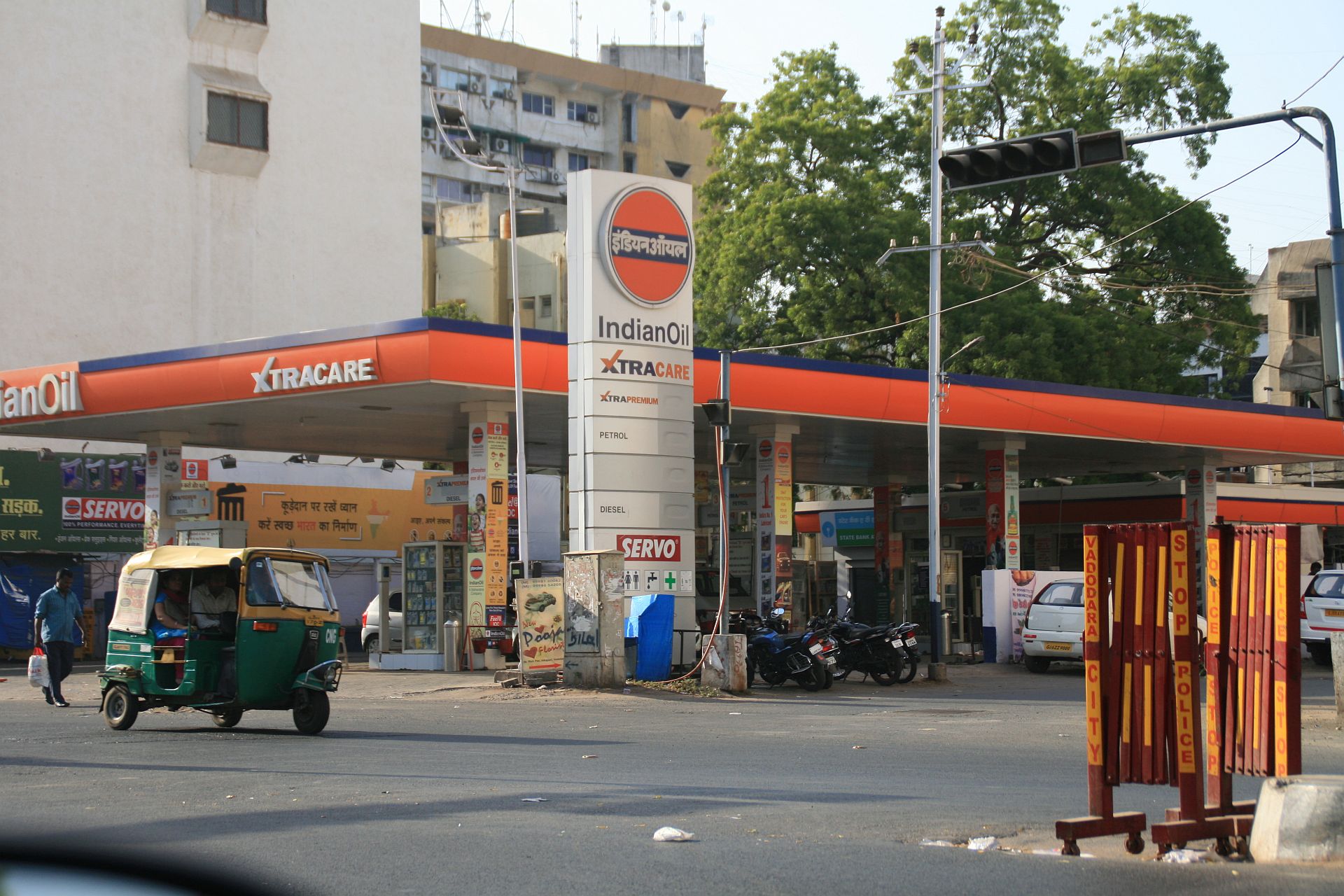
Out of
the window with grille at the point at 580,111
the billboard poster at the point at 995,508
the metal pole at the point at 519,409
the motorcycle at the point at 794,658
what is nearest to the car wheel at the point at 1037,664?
the billboard poster at the point at 995,508

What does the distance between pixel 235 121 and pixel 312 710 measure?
3432 cm

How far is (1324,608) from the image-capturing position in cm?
2728

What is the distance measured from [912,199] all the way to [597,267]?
22.0 meters

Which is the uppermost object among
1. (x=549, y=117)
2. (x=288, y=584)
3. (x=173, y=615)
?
(x=549, y=117)

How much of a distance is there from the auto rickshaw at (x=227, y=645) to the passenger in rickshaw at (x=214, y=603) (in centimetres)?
1

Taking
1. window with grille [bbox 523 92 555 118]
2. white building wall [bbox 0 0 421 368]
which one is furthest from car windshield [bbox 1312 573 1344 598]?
window with grille [bbox 523 92 555 118]

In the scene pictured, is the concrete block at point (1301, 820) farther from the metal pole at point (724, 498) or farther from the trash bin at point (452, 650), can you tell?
the trash bin at point (452, 650)

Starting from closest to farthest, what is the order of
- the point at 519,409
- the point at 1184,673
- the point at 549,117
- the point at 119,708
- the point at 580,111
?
1. the point at 1184,673
2. the point at 119,708
3. the point at 519,409
4. the point at 549,117
5. the point at 580,111

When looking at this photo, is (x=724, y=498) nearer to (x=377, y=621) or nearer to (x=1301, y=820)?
(x=1301, y=820)

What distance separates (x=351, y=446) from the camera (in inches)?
1355

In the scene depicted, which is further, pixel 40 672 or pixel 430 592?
pixel 430 592

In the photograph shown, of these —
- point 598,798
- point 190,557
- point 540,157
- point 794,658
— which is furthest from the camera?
point 540,157

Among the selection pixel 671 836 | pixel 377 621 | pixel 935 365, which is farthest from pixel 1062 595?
pixel 671 836

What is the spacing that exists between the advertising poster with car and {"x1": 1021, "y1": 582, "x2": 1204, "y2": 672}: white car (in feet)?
31.0
